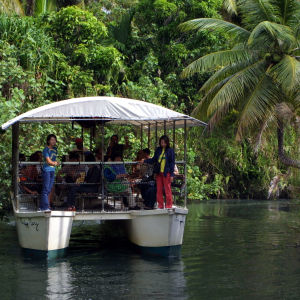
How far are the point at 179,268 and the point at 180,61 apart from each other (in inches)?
631

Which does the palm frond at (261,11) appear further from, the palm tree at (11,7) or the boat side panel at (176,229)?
the palm tree at (11,7)

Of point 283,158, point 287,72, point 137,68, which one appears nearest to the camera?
point 287,72

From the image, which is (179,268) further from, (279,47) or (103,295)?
(279,47)

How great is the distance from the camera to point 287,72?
43.1 ft

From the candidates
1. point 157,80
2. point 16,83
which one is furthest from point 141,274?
point 157,80

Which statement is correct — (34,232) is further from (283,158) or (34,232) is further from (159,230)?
(283,158)

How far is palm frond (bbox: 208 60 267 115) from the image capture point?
14477 mm

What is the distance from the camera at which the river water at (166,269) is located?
25.4 ft

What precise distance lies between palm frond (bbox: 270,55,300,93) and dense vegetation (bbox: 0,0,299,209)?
11.8 feet

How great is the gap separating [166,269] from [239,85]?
22.9 ft

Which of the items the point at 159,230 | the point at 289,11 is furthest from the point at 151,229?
the point at 289,11

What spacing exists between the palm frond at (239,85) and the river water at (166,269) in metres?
3.71

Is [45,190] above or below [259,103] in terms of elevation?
below

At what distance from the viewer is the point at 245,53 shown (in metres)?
15.0
